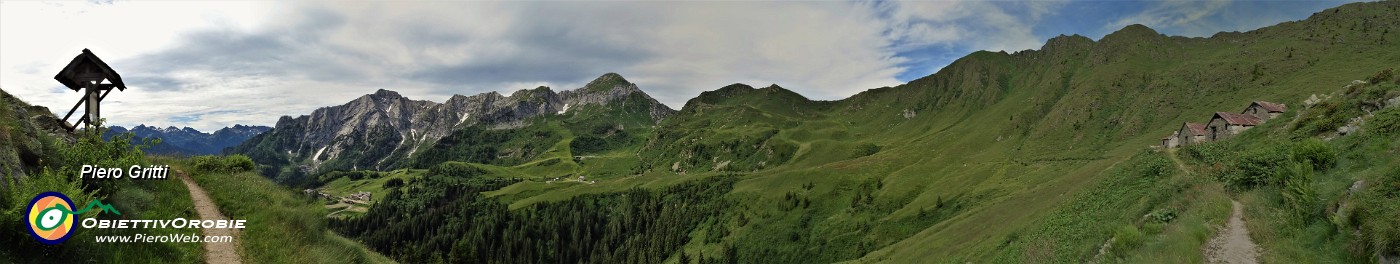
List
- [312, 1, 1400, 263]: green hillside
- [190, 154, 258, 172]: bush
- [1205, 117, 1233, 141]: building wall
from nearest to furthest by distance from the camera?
[312, 1, 1400, 263]: green hillside, [190, 154, 258, 172]: bush, [1205, 117, 1233, 141]: building wall

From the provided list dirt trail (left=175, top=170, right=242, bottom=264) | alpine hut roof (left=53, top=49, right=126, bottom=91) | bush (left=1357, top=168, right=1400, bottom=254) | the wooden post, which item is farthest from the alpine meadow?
alpine hut roof (left=53, top=49, right=126, bottom=91)

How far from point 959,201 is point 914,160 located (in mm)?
96943

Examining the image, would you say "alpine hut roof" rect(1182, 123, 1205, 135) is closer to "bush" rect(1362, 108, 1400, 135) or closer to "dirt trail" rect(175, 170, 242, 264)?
"bush" rect(1362, 108, 1400, 135)

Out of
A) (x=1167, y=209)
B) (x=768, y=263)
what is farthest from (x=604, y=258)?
(x=1167, y=209)

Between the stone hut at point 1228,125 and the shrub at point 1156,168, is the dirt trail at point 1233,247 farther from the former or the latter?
the stone hut at point 1228,125

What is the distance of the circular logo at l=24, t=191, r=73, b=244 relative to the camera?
27.7 feet

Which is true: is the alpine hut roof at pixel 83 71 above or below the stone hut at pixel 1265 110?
above

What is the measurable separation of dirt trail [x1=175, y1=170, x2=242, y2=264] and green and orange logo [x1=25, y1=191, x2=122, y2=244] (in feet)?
8.61

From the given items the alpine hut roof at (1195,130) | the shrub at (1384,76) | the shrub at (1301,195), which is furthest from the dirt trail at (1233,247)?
the alpine hut roof at (1195,130)

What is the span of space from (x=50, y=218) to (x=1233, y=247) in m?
26.6

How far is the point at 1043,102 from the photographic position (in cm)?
19338

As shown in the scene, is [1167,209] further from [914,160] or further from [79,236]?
[914,160]

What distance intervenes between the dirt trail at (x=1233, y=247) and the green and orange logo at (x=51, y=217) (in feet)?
82.7

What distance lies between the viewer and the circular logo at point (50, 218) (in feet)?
27.7
